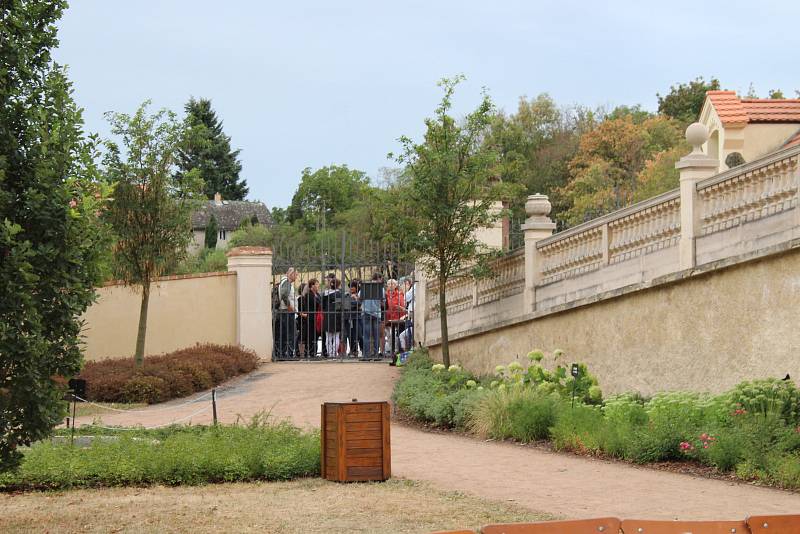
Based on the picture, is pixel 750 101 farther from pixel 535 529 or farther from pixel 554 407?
pixel 535 529

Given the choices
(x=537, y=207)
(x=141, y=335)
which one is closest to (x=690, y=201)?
(x=537, y=207)

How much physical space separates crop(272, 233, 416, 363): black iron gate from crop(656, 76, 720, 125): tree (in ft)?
134

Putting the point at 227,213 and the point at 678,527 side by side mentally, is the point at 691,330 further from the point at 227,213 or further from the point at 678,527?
the point at 227,213

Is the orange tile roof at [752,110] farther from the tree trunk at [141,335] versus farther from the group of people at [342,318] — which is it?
the tree trunk at [141,335]

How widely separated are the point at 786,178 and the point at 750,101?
11.6 metres

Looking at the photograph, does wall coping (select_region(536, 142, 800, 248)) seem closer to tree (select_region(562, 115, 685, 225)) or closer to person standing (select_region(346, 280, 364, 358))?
person standing (select_region(346, 280, 364, 358))

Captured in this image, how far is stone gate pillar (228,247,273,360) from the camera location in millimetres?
25688

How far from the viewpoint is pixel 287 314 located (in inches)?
1019

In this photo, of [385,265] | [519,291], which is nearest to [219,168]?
[385,265]

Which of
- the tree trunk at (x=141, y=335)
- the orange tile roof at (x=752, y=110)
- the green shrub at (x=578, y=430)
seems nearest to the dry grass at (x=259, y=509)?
the green shrub at (x=578, y=430)

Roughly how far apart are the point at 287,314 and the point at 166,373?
5.12 metres

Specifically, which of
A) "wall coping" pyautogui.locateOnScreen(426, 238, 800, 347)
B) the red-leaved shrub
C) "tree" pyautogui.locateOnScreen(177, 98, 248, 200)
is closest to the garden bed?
"wall coping" pyautogui.locateOnScreen(426, 238, 800, 347)

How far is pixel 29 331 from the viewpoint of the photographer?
892cm

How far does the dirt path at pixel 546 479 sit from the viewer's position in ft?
→ 32.9
